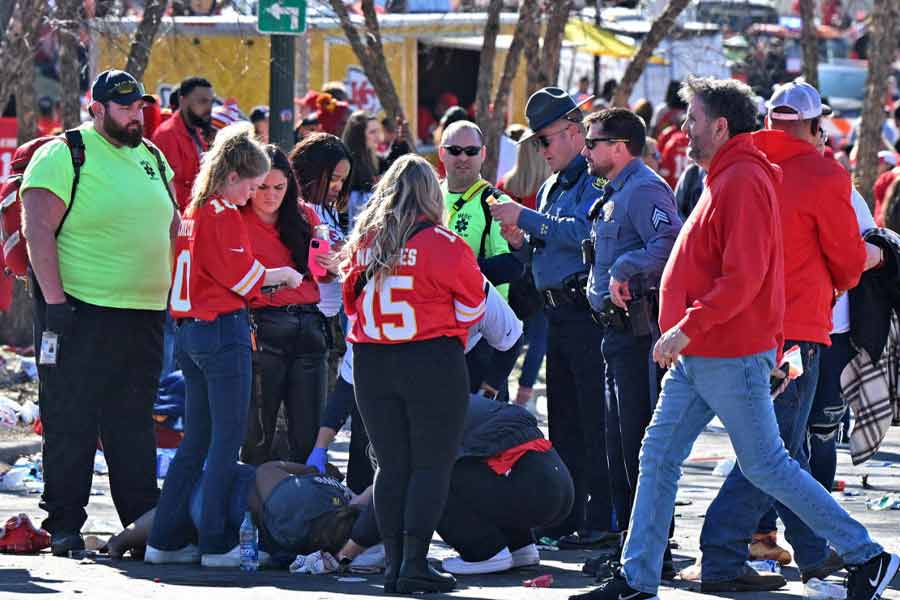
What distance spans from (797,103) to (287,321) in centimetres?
275

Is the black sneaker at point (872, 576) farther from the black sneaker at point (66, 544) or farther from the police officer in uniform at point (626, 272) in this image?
the black sneaker at point (66, 544)

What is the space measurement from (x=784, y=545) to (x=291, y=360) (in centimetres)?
251

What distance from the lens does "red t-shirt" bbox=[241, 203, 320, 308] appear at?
28.4ft

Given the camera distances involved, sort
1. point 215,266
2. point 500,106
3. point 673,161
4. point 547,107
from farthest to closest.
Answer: point 673,161, point 500,106, point 547,107, point 215,266

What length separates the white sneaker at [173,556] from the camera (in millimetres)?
8008

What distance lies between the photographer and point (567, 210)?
27.0ft

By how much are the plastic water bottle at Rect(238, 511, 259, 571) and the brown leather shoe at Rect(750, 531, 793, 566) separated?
2.18 meters

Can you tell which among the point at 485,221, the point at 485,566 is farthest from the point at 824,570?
the point at 485,221

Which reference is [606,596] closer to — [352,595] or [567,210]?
[352,595]

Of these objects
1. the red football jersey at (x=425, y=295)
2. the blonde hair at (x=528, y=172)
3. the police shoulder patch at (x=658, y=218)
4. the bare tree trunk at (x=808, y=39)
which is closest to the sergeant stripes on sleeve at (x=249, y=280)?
the red football jersey at (x=425, y=295)

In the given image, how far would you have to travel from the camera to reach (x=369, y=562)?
7.80 meters

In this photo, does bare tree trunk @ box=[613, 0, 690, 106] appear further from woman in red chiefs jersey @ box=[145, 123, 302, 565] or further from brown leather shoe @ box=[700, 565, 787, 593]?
brown leather shoe @ box=[700, 565, 787, 593]

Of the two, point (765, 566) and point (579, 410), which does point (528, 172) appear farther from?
point (765, 566)

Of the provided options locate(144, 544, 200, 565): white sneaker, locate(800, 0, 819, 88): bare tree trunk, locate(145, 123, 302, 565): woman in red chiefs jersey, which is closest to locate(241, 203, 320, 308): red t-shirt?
locate(145, 123, 302, 565): woman in red chiefs jersey
